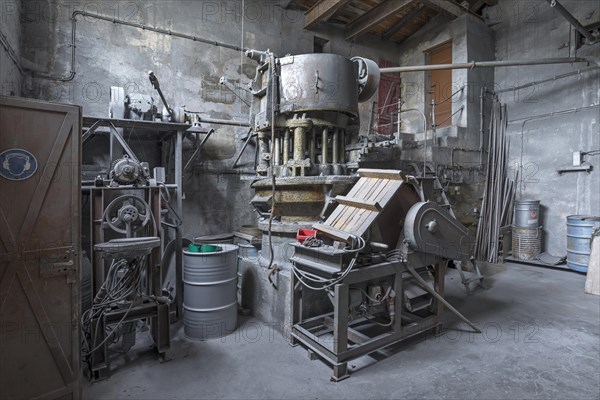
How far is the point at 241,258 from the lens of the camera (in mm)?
3916

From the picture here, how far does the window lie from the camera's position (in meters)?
7.17

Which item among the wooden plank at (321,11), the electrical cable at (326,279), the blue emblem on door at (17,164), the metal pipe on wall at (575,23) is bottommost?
the electrical cable at (326,279)

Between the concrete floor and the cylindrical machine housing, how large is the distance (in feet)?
7.68

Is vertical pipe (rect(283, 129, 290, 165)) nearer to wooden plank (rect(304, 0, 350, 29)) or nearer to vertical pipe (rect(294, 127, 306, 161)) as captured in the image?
vertical pipe (rect(294, 127, 306, 161))

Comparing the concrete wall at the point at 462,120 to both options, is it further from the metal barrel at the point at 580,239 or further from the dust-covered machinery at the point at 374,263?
the dust-covered machinery at the point at 374,263

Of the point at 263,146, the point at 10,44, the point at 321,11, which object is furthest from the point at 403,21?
the point at 10,44

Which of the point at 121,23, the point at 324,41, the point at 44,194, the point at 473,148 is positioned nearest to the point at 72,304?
the point at 44,194

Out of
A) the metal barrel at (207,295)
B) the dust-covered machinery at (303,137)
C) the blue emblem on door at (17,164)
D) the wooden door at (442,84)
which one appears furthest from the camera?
the wooden door at (442,84)

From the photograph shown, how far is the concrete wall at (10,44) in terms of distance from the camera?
3.30 metres

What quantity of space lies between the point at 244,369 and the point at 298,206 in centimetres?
161

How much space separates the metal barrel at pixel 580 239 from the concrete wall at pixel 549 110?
1.91 ft

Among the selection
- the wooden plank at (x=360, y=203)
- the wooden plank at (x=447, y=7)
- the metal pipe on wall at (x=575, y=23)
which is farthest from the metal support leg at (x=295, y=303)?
the wooden plank at (x=447, y=7)

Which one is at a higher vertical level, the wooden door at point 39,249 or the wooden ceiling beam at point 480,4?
the wooden ceiling beam at point 480,4

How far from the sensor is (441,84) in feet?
24.5
